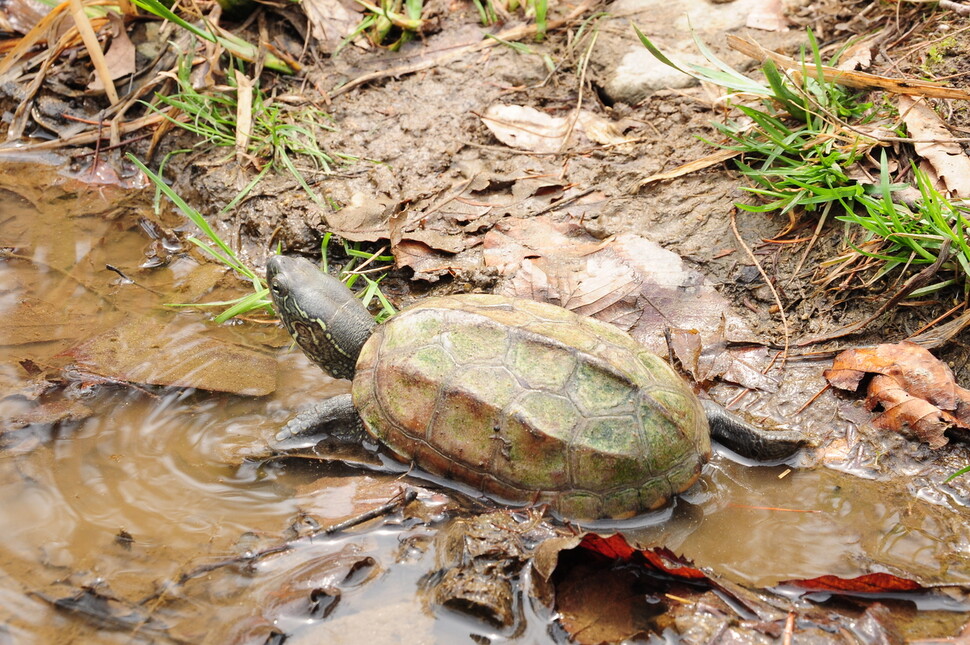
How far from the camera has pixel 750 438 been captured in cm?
318

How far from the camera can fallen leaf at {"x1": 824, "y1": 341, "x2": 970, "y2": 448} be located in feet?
10.3

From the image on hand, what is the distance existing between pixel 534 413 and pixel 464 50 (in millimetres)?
3666

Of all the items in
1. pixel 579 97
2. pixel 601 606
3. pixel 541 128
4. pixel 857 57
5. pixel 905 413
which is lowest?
pixel 905 413

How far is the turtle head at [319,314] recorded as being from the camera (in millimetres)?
3594

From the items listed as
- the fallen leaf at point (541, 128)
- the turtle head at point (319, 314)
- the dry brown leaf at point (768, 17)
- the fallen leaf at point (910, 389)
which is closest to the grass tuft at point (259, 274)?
the turtle head at point (319, 314)

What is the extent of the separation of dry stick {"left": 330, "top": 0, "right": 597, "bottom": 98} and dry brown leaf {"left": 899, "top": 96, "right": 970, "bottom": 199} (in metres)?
2.64

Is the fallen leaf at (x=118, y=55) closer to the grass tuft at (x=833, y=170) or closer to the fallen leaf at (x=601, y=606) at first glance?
the grass tuft at (x=833, y=170)

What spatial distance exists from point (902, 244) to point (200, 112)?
459 centimetres

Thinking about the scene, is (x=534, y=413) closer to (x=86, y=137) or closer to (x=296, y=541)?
(x=296, y=541)

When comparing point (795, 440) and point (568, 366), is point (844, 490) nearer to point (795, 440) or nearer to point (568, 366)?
point (795, 440)

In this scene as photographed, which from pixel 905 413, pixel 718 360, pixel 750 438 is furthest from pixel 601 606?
pixel 905 413

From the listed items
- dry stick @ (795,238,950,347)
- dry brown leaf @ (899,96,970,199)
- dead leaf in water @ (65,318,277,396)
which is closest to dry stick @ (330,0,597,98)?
dead leaf in water @ (65,318,277,396)


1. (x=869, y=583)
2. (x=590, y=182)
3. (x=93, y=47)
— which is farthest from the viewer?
(x=93, y=47)

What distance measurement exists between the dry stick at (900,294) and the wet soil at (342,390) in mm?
72
